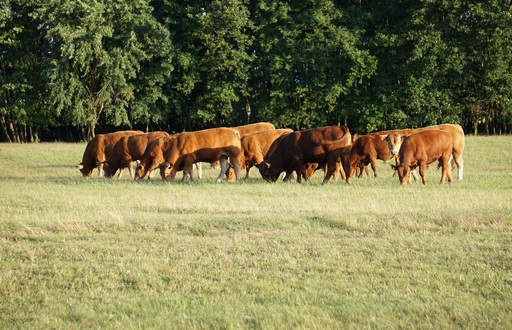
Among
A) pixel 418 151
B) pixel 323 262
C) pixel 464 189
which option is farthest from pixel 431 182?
pixel 323 262

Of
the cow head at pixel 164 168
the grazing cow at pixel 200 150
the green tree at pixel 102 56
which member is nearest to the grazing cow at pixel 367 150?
the grazing cow at pixel 200 150

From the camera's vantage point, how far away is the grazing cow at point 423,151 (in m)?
17.4

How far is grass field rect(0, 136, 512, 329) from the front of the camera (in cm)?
623

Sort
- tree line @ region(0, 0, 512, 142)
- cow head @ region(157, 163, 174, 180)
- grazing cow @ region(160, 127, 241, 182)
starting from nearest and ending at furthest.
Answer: cow head @ region(157, 163, 174, 180) < grazing cow @ region(160, 127, 241, 182) < tree line @ region(0, 0, 512, 142)

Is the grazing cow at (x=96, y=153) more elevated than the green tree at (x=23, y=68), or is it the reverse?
the green tree at (x=23, y=68)

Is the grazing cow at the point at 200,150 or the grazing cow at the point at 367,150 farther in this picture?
the grazing cow at the point at 200,150

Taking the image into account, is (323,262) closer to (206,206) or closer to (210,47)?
(206,206)

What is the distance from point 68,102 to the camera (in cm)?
4038

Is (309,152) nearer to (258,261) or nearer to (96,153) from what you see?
(96,153)

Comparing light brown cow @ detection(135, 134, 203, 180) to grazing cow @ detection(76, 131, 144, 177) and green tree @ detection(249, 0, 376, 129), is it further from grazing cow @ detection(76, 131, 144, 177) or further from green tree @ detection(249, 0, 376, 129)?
green tree @ detection(249, 0, 376, 129)

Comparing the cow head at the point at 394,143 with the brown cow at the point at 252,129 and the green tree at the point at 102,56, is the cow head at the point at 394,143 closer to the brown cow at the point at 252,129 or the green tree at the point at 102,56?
the brown cow at the point at 252,129

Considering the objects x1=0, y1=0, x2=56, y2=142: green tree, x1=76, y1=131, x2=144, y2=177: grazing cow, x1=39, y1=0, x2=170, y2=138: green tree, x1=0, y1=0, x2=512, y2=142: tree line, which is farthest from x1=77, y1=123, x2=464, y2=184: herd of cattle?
x1=0, y1=0, x2=56, y2=142: green tree

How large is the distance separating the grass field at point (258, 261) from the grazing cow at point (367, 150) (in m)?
3.93

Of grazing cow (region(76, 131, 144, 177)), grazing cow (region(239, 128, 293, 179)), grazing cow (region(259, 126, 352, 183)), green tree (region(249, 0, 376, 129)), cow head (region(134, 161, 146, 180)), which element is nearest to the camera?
grazing cow (region(259, 126, 352, 183))
